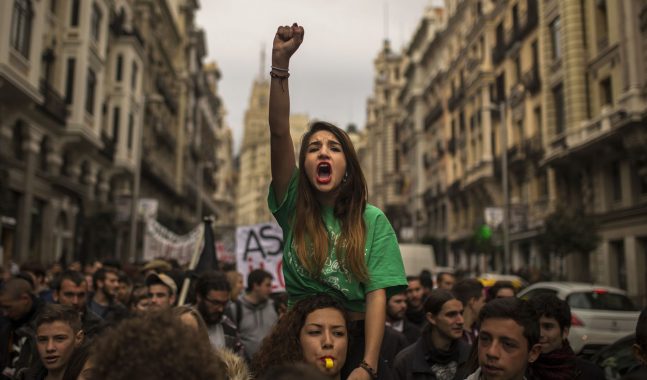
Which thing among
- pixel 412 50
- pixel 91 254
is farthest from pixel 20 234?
pixel 412 50

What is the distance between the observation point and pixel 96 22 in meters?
30.9

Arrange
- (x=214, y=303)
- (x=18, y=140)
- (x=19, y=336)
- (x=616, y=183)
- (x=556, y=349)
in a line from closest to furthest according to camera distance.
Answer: (x=556, y=349) → (x=214, y=303) → (x=19, y=336) → (x=18, y=140) → (x=616, y=183)

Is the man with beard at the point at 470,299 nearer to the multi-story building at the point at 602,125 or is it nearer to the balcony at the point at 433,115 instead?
the multi-story building at the point at 602,125

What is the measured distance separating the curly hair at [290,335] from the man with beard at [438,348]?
2159 millimetres

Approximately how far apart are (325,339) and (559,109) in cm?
3114

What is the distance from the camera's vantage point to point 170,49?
54.7 metres

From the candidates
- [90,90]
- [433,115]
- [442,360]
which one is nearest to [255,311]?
[442,360]

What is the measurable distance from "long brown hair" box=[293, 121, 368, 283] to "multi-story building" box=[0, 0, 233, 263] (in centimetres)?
1877

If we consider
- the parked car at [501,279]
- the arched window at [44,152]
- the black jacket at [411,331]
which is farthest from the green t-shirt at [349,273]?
the arched window at [44,152]

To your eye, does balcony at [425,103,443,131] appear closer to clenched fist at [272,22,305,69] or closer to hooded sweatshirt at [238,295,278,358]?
hooded sweatshirt at [238,295,278,358]

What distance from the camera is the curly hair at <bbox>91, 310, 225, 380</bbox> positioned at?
169 cm

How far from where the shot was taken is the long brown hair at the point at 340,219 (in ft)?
10.3

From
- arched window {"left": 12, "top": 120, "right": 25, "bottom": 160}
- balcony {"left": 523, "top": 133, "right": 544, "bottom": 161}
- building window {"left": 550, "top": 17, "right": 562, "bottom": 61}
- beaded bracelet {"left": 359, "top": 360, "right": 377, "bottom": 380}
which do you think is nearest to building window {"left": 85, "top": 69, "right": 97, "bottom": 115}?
arched window {"left": 12, "top": 120, "right": 25, "bottom": 160}

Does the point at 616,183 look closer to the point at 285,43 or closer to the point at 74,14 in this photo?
the point at 74,14
